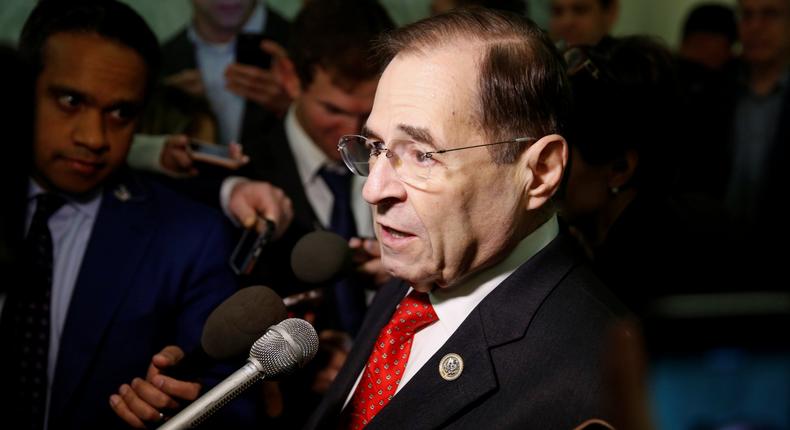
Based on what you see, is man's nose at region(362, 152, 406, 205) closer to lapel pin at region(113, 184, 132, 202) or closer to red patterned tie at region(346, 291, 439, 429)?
red patterned tie at region(346, 291, 439, 429)

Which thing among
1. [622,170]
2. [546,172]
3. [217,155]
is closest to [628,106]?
[622,170]

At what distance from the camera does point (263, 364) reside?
1.28 metres

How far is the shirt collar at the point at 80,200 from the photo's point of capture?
1.94 m

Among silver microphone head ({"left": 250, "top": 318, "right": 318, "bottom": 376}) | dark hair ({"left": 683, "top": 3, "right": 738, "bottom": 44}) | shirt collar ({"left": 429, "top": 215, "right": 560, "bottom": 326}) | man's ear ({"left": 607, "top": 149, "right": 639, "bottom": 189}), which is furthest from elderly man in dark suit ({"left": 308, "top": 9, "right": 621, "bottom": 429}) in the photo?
dark hair ({"left": 683, "top": 3, "right": 738, "bottom": 44})

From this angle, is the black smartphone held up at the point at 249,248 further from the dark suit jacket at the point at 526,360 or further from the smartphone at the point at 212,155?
the dark suit jacket at the point at 526,360

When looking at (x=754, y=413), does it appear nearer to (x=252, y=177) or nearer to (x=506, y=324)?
(x=506, y=324)

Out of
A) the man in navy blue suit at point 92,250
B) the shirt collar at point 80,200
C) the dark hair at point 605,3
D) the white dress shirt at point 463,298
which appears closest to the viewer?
the white dress shirt at point 463,298

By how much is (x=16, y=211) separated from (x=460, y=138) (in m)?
1.08

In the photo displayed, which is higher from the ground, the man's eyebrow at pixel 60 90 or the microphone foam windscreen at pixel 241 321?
the man's eyebrow at pixel 60 90

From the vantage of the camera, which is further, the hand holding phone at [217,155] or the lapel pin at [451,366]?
the hand holding phone at [217,155]

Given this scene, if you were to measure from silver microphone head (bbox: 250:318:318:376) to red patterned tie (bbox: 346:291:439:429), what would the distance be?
0.29 m

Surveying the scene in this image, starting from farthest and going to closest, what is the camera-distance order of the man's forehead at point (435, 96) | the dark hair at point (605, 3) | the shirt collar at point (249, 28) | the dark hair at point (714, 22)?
the dark hair at point (714, 22)
the dark hair at point (605, 3)
the shirt collar at point (249, 28)
the man's forehead at point (435, 96)

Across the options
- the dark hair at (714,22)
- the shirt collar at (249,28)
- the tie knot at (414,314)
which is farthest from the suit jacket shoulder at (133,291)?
the dark hair at (714,22)

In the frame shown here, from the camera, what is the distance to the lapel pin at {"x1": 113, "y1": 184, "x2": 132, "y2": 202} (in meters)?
2.02
